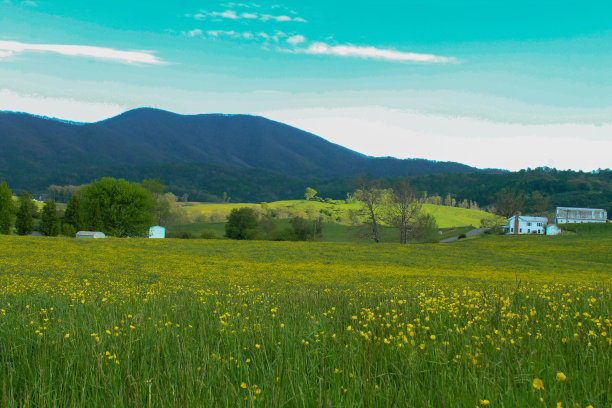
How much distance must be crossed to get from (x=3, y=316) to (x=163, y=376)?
11.3 ft

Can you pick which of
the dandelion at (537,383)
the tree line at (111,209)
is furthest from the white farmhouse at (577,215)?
the dandelion at (537,383)

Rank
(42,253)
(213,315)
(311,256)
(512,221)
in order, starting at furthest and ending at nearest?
(512,221)
(311,256)
(42,253)
(213,315)

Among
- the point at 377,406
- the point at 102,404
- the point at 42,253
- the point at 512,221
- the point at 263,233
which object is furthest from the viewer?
the point at 512,221

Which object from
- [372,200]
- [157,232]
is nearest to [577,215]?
[372,200]

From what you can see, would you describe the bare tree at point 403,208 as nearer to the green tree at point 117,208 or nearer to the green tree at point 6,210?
the green tree at point 117,208

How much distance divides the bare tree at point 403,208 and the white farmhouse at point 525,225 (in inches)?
2703

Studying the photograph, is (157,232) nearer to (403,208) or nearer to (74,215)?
(74,215)

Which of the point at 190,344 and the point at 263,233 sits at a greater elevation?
the point at 190,344

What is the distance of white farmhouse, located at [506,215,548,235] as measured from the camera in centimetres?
12788

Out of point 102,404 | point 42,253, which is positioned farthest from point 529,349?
point 42,253

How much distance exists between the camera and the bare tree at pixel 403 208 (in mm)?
70875

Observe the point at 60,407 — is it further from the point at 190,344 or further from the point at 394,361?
the point at 394,361

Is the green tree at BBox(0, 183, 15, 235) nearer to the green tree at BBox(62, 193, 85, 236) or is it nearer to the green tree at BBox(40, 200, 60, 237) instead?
the green tree at BBox(40, 200, 60, 237)

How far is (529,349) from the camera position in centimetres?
401
